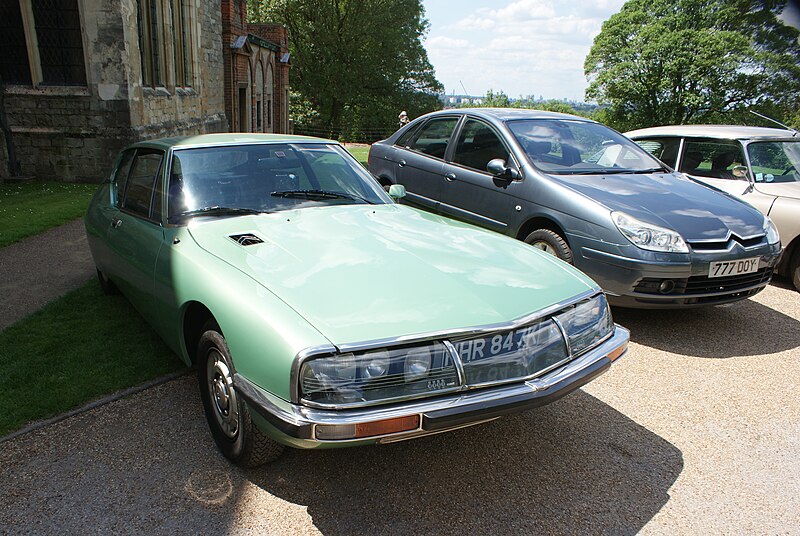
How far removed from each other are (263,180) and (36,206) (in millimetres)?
7962

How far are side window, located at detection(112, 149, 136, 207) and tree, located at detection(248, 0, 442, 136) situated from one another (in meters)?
37.5

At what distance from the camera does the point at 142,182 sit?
3.96 metres

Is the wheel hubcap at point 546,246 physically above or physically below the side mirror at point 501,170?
below

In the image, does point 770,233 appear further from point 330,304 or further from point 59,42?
point 59,42

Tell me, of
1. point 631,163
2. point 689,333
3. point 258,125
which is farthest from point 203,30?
point 689,333

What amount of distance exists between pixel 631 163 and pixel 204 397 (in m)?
4.74

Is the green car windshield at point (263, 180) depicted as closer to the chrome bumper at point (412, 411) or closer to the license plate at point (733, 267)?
the chrome bumper at point (412, 411)

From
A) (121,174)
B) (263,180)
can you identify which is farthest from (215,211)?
(121,174)

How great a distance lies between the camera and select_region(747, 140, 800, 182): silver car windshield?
21.3ft

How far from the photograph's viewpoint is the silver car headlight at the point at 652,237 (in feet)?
14.4

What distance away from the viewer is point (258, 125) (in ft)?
89.6

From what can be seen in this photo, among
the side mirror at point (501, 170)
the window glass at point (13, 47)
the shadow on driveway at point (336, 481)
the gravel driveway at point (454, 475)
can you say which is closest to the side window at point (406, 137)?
the side mirror at point (501, 170)

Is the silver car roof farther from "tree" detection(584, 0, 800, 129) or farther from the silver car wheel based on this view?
"tree" detection(584, 0, 800, 129)

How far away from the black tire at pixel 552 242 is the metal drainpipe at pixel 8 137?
39.4 feet
